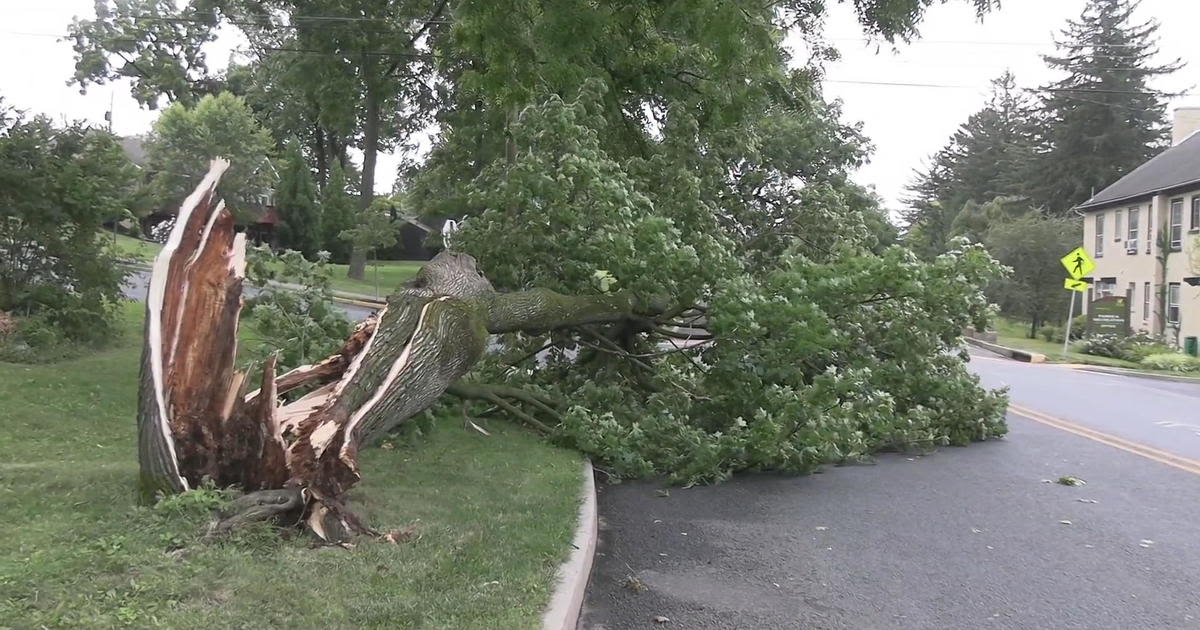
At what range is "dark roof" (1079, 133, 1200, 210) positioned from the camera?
27.6m

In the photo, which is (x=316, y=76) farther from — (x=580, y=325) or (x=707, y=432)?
(x=707, y=432)

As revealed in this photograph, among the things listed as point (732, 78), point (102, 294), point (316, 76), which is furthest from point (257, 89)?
point (732, 78)

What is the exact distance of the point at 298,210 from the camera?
40.0 metres

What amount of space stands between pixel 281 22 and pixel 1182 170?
27.9 meters

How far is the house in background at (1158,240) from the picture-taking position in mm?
26578

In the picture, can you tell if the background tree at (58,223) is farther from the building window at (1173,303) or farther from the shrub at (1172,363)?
the building window at (1173,303)

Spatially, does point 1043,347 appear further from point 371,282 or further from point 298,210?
point 298,210

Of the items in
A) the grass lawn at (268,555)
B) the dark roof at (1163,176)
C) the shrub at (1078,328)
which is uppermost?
the dark roof at (1163,176)

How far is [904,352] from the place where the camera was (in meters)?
8.76

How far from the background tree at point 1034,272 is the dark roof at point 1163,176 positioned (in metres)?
1.72

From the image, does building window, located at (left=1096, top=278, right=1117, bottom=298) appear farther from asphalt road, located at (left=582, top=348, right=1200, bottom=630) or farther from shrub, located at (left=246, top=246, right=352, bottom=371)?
shrub, located at (left=246, top=246, right=352, bottom=371)

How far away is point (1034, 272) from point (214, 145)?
36.3 meters

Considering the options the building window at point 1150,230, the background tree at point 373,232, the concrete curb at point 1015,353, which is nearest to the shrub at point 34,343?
the background tree at point 373,232

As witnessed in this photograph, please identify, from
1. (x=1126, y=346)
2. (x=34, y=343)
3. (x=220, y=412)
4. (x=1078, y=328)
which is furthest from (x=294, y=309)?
(x=1078, y=328)
